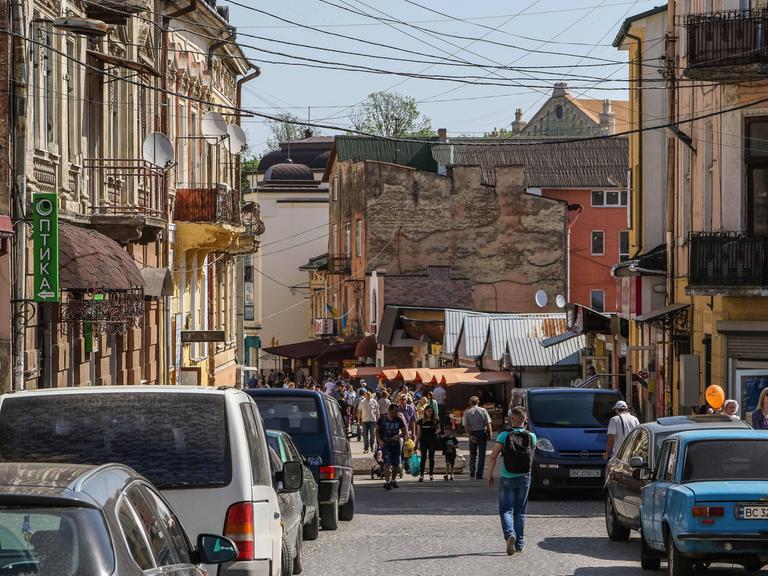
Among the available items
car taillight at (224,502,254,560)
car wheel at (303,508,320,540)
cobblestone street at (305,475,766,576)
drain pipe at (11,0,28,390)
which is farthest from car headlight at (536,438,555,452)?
car taillight at (224,502,254,560)

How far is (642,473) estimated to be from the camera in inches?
635

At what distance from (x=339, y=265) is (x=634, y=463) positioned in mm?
61571

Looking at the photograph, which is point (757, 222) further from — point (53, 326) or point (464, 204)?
point (464, 204)

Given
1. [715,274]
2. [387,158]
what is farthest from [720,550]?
[387,158]

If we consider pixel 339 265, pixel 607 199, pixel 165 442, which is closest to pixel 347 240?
pixel 339 265

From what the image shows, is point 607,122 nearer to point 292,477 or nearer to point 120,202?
point 120,202

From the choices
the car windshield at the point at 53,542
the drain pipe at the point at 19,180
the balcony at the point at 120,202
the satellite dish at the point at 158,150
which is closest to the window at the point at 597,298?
the balcony at the point at 120,202

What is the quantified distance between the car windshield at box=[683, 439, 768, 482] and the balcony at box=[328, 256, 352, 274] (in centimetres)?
6042

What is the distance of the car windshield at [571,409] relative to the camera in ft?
86.8

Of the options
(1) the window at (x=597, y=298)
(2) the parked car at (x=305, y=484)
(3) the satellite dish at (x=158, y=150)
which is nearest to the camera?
(2) the parked car at (x=305, y=484)

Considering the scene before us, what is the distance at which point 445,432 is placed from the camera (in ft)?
102

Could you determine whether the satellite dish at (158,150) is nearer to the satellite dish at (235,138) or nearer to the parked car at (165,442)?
the satellite dish at (235,138)

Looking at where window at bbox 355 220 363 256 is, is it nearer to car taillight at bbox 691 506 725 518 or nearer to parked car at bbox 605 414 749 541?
parked car at bbox 605 414 749 541

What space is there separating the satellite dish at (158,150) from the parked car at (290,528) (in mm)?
15935
